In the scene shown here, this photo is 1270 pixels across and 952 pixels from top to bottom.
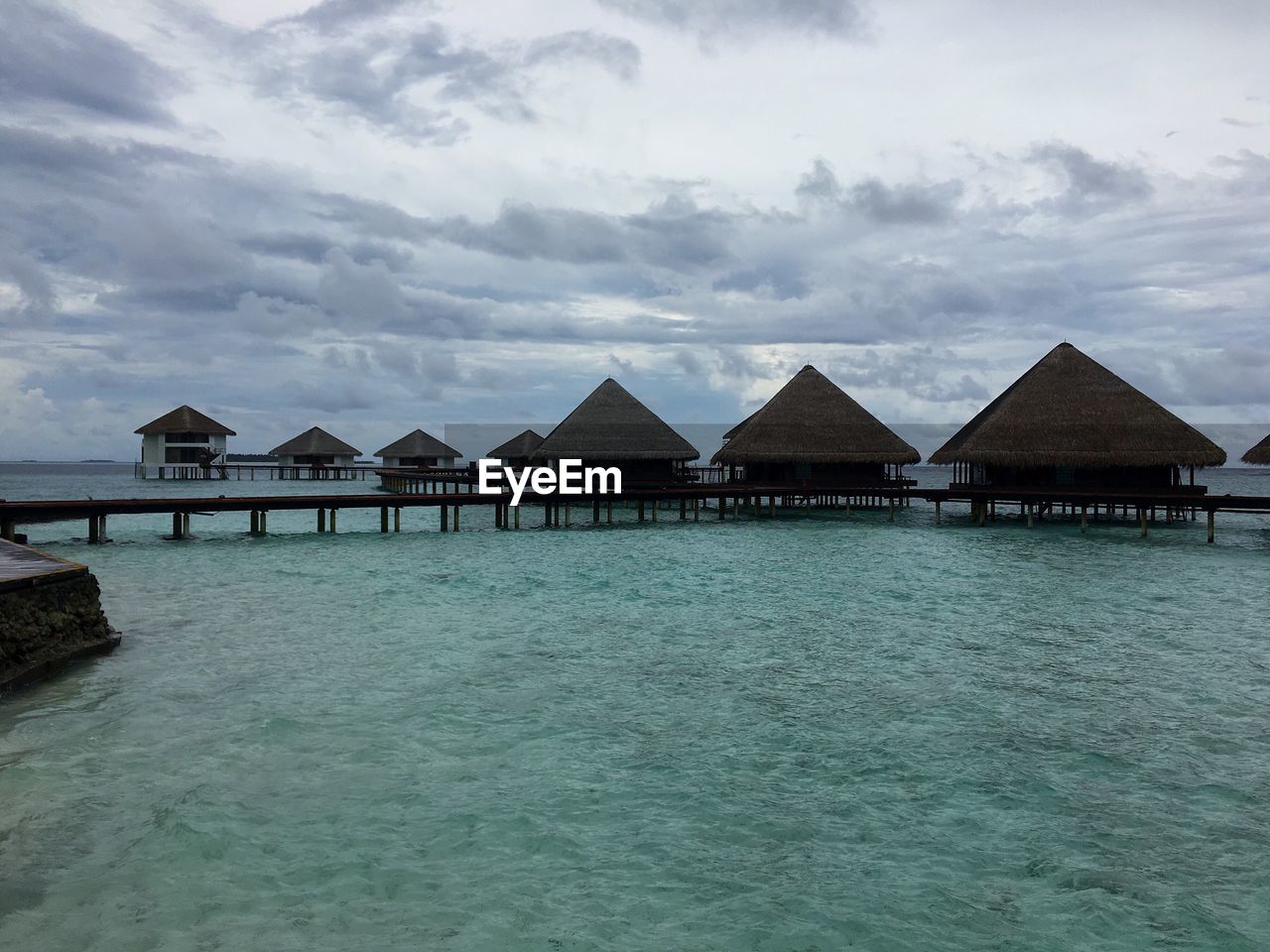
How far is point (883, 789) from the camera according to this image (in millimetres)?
7699

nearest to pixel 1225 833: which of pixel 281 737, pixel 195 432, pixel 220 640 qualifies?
pixel 281 737

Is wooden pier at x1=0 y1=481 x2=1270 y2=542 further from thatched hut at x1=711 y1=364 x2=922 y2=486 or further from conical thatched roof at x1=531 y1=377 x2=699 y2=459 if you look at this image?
conical thatched roof at x1=531 y1=377 x2=699 y2=459

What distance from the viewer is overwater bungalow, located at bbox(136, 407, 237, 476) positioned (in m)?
68.7

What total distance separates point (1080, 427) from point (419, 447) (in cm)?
4894

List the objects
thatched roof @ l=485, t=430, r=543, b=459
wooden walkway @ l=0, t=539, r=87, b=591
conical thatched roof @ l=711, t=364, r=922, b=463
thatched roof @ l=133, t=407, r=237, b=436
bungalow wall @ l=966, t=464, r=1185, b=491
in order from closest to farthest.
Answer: wooden walkway @ l=0, t=539, r=87, b=591, bungalow wall @ l=966, t=464, r=1185, b=491, conical thatched roof @ l=711, t=364, r=922, b=463, thatched roof @ l=485, t=430, r=543, b=459, thatched roof @ l=133, t=407, r=237, b=436

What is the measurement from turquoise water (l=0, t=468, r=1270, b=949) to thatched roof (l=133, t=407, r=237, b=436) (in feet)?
188

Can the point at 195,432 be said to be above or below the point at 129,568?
above

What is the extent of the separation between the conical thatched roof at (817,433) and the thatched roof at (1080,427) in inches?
126

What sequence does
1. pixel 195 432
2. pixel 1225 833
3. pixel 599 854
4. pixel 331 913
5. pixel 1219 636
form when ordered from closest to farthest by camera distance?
pixel 331 913 → pixel 599 854 → pixel 1225 833 → pixel 1219 636 → pixel 195 432

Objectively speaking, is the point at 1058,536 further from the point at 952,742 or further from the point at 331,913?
the point at 331,913

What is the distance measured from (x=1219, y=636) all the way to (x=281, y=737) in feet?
46.9

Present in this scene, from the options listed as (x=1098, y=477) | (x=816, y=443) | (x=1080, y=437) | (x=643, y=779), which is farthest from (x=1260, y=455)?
(x=643, y=779)

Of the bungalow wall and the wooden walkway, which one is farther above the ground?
the bungalow wall

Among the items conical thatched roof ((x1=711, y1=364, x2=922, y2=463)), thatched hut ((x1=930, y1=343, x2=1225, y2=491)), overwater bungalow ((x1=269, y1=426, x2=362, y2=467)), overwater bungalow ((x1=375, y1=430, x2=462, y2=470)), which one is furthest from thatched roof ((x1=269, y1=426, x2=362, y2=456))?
thatched hut ((x1=930, y1=343, x2=1225, y2=491))
